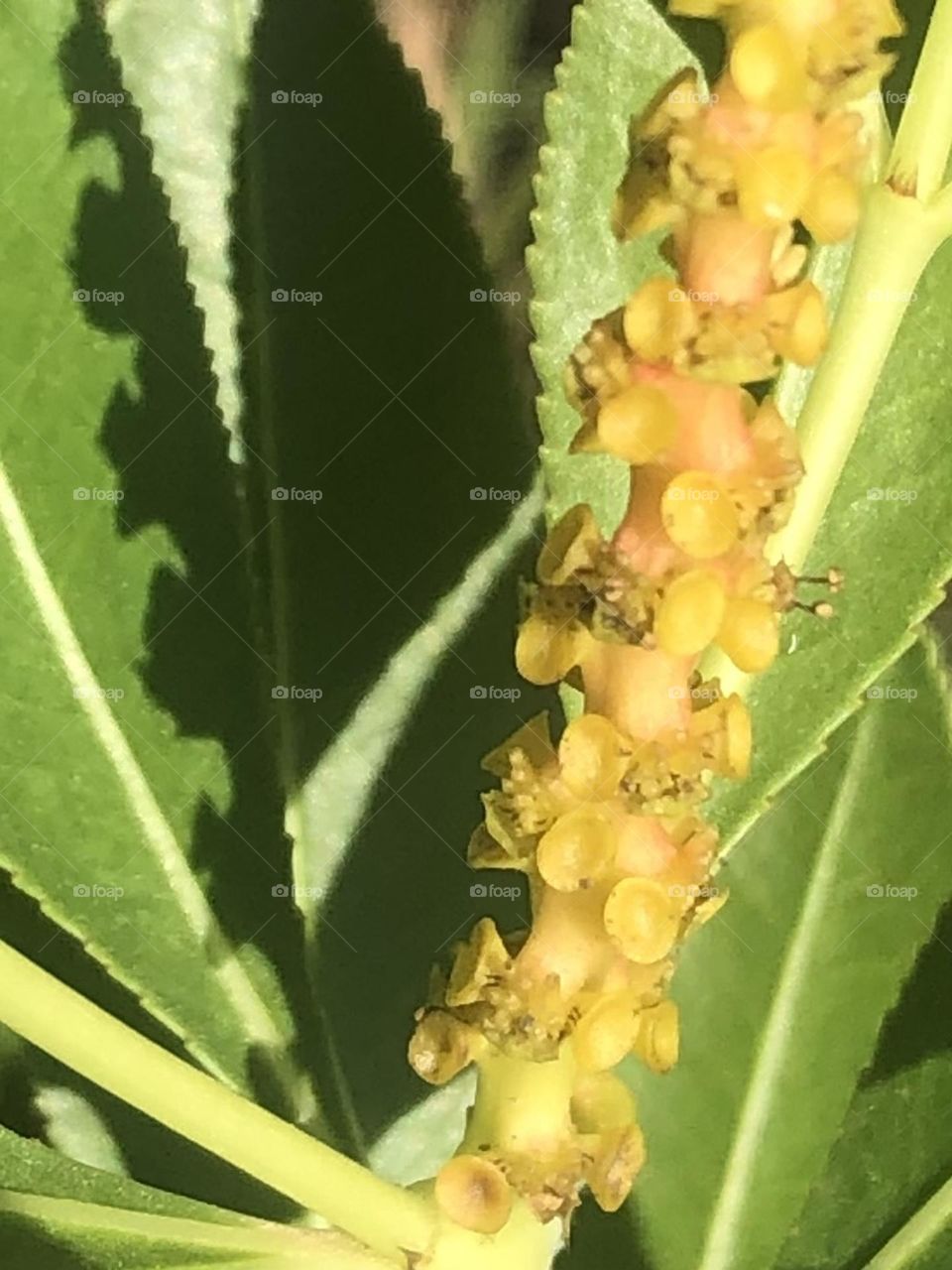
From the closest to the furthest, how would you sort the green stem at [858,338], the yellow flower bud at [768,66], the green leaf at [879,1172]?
1. the yellow flower bud at [768,66]
2. the green stem at [858,338]
3. the green leaf at [879,1172]

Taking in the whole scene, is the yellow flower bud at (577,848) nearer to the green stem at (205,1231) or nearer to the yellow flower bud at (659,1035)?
the yellow flower bud at (659,1035)

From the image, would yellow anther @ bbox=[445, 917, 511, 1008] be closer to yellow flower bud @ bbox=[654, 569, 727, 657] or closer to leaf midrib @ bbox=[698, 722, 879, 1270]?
yellow flower bud @ bbox=[654, 569, 727, 657]

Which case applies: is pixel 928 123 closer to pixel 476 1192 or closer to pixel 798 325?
pixel 798 325

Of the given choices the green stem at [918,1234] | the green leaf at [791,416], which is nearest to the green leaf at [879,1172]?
the green stem at [918,1234]

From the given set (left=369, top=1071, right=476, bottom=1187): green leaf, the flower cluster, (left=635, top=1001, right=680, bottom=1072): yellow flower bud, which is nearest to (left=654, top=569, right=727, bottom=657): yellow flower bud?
the flower cluster

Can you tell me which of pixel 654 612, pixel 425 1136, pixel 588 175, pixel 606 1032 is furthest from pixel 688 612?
pixel 425 1136
